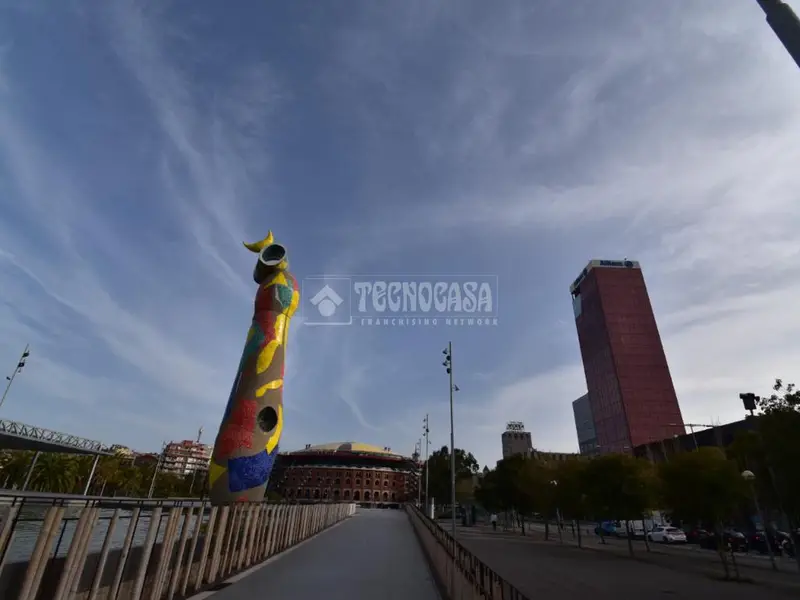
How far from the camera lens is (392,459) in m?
114

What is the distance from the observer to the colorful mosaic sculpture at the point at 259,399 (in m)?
22.0

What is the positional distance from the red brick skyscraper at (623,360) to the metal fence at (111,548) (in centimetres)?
10533

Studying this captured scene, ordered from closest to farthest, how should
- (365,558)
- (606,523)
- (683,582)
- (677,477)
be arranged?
(365,558)
(683,582)
(677,477)
(606,523)

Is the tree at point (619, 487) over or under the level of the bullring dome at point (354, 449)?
under

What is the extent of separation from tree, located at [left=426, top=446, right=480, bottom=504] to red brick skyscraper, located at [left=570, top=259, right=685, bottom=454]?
36580 millimetres

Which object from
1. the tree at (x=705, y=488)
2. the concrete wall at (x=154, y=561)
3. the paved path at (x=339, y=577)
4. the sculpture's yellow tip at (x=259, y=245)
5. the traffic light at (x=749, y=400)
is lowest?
the paved path at (x=339, y=577)

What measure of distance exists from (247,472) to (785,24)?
78.5 ft

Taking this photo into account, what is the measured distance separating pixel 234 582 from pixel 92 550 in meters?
4.08

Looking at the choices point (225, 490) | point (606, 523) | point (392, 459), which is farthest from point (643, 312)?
point (225, 490)

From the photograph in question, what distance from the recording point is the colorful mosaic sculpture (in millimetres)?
21969

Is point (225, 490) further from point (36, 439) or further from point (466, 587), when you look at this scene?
point (36, 439)

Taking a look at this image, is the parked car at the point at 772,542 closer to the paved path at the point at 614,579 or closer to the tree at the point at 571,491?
the paved path at the point at 614,579

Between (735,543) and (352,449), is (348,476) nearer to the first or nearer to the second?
(352,449)

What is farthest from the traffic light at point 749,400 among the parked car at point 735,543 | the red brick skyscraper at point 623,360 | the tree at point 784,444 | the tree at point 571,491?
the red brick skyscraper at point 623,360
